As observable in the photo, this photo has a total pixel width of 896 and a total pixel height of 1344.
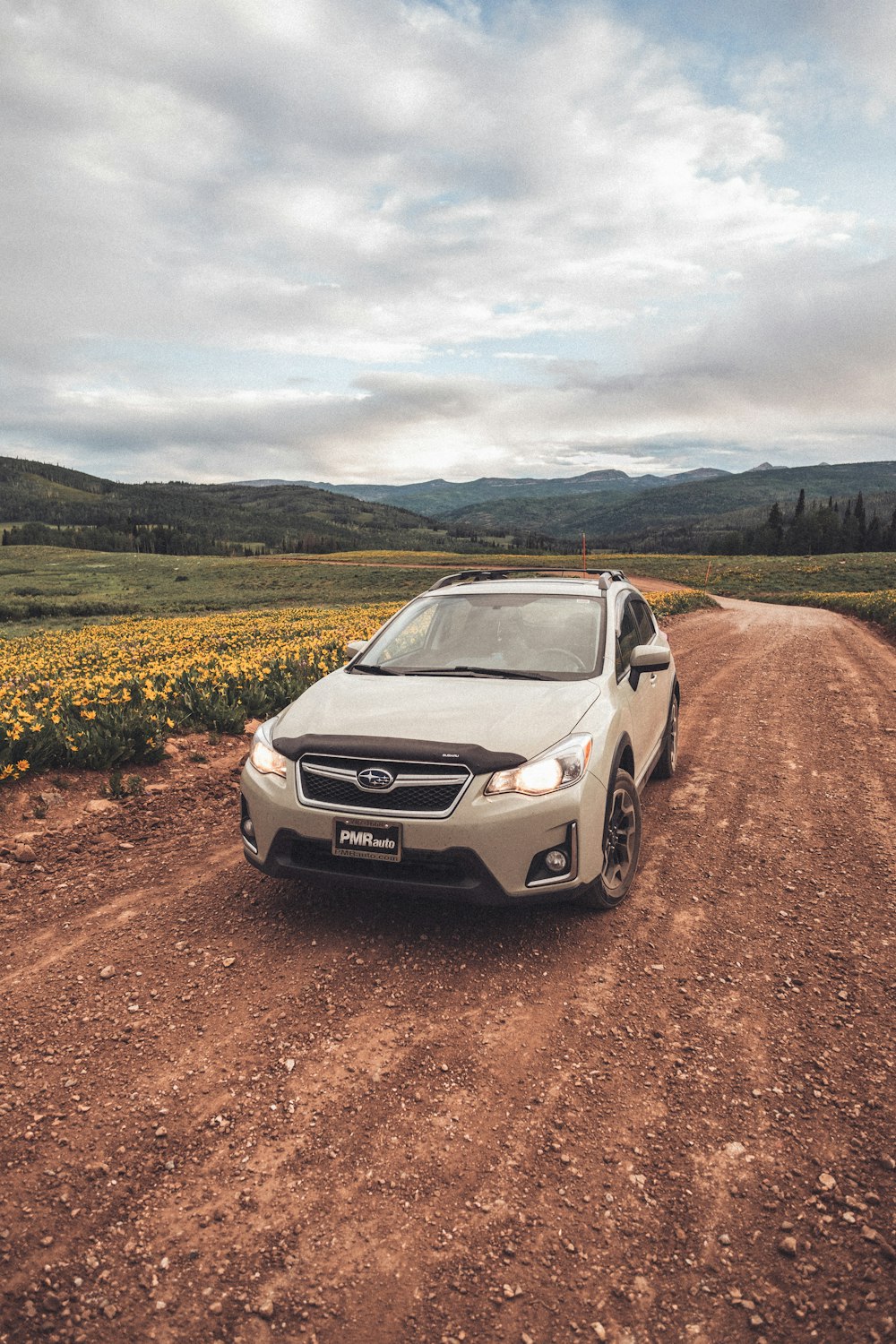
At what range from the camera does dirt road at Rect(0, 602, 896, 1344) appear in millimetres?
2006

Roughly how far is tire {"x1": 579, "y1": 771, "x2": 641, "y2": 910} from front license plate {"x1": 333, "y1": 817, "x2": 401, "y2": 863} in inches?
41.1

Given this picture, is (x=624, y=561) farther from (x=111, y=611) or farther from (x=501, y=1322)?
(x=501, y=1322)

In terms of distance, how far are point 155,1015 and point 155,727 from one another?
13.2 feet

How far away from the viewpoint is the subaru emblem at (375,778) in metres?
3.41

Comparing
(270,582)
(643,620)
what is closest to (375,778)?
(643,620)

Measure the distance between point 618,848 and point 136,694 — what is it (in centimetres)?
588

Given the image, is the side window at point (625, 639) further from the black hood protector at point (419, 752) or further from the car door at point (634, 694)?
the black hood protector at point (419, 752)

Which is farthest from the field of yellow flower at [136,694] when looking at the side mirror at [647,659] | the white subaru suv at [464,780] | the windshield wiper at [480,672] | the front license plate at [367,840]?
the side mirror at [647,659]

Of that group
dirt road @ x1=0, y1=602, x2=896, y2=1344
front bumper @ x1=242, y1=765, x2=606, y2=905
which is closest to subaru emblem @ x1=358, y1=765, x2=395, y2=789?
front bumper @ x1=242, y1=765, x2=606, y2=905

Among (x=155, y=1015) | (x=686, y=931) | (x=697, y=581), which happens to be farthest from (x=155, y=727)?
(x=697, y=581)

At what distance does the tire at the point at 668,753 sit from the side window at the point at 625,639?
108 centimetres

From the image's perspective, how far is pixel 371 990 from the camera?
131 inches

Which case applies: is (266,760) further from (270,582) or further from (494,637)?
(270,582)

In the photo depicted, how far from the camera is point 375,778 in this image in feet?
11.2
